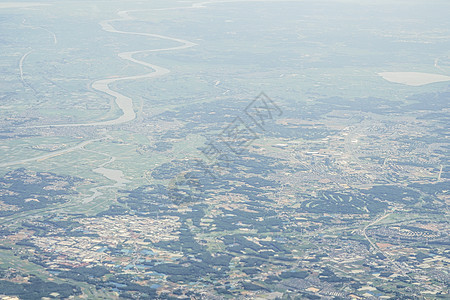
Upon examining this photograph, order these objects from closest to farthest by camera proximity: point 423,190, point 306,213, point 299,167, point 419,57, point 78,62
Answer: point 306,213 → point 423,190 → point 299,167 → point 78,62 → point 419,57

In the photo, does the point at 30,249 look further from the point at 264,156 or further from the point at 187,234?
the point at 264,156

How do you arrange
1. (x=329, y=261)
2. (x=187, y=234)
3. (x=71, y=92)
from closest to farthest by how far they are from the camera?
1. (x=329, y=261)
2. (x=187, y=234)
3. (x=71, y=92)

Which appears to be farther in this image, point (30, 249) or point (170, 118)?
point (170, 118)

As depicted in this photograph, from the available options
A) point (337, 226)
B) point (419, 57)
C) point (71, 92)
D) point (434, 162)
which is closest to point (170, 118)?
point (71, 92)

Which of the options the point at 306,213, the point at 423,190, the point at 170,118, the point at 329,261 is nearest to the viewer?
the point at 329,261

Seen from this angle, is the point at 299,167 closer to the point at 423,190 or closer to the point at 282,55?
the point at 423,190

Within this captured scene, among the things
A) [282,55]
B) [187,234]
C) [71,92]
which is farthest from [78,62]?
[187,234]

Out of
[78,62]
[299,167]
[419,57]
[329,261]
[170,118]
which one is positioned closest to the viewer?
[329,261]

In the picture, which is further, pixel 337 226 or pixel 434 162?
pixel 434 162
